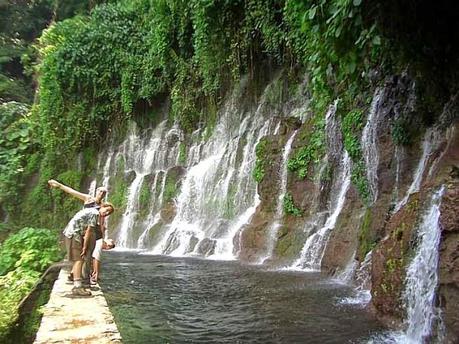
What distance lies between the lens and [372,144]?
413 inches

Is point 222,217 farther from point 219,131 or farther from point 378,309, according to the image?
point 378,309

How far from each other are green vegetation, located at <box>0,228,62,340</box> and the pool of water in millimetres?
994

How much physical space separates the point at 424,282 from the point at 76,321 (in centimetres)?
352

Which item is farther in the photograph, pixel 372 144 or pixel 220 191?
pixel 220 191

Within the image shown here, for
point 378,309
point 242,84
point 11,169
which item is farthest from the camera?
point 11,169

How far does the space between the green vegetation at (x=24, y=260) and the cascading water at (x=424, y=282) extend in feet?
14.6

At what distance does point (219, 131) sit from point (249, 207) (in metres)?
4.45

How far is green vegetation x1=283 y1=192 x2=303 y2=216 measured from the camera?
1211 cm

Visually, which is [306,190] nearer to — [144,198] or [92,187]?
[144,198]

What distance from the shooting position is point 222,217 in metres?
15.0

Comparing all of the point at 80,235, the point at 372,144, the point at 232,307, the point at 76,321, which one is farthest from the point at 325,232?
the point at 76,321

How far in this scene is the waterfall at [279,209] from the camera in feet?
39.2

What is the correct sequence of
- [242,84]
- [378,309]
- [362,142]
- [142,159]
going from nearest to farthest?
[378,309]
[362,142]
[242,84]
[142,159]

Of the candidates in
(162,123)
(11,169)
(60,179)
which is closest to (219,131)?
(162,123)
